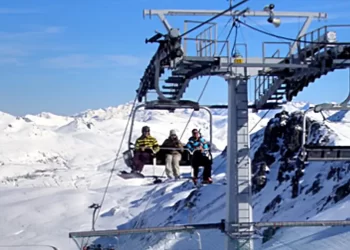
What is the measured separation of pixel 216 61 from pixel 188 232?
2.67 m

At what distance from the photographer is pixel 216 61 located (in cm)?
1141

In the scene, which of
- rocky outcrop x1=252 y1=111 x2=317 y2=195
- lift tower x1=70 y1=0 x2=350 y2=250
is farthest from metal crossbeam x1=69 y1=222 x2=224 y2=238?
rocky outcrop x1=252 y1=111 x2=317 y2=195

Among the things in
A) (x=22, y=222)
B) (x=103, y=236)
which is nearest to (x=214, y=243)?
(x=103, y=236)

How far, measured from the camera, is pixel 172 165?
14.4 meters

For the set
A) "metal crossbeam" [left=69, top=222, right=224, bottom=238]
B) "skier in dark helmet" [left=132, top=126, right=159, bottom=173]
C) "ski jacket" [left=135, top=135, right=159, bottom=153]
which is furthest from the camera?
"ski jacket" [left=135, top=135, right=159, bottom=153]

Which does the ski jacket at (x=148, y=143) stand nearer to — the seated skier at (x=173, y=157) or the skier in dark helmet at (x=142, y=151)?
the skier in dark helmet at (x=142, y=151)

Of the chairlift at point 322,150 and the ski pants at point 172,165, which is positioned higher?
the chairlift at point 322,150

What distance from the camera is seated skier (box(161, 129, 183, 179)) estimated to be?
14.3 meters

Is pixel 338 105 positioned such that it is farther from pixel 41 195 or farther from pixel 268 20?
pixel 41 195

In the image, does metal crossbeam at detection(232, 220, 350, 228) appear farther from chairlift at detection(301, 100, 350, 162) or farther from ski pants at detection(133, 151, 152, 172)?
ski pants at detection(133, 151, 152, 172)

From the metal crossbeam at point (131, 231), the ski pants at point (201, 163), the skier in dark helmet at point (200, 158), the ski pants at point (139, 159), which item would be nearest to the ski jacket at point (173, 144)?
the skier in dark helmet at point (200, 158)

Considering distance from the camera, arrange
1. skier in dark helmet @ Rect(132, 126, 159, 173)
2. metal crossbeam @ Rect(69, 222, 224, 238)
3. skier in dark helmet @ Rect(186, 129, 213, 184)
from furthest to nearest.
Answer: skier in dark helmet @ Rect(186, 129, 213, 184)
skier in dark helmet @ Rect(132, 126, 159, 173)
metal crossbeam @ Rect(69, 222, 224, 238)

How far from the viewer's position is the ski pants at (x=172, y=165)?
14.3 metres

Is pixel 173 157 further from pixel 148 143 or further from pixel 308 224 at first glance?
pixel 308 224
